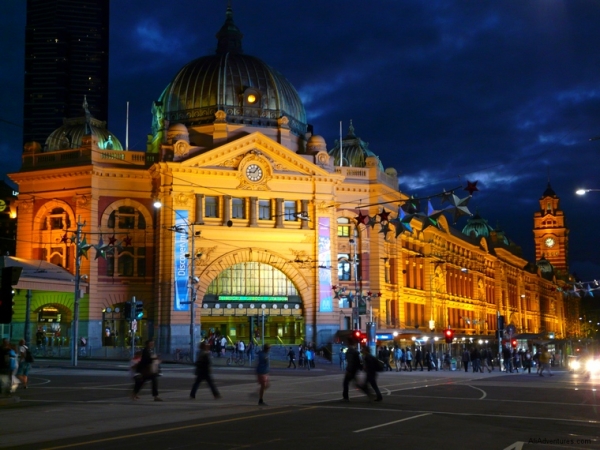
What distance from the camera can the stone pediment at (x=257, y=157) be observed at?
235 ft

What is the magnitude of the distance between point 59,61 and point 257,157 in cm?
12765

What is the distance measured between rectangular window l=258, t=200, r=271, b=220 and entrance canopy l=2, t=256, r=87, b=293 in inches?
615

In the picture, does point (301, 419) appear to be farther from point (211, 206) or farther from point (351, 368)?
point (211, 206)

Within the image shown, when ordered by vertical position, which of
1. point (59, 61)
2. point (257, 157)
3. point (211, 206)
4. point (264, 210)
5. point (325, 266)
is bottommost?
Result: point (325, 266)

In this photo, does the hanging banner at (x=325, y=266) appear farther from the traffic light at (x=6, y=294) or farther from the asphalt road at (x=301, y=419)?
the traffic light at (x=6, y=294)

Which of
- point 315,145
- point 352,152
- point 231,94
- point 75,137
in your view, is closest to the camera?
point 315,145

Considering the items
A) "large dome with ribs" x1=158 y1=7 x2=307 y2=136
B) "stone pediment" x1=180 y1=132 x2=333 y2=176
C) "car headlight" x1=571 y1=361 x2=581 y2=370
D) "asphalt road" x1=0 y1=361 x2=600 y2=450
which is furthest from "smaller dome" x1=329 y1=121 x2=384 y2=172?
"asphalt road" x1=0 y1=361 x2=600 y2=450

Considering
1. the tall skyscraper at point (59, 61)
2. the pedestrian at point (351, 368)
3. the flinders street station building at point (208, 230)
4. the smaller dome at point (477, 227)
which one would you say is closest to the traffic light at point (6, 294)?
the pedestrian at point (351, 368)

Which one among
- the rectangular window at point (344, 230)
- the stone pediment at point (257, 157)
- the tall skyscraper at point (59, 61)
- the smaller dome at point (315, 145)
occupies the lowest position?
the rectangular window at point (344, 230)

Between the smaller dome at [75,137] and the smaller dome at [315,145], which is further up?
the smaller dome at [75,137]

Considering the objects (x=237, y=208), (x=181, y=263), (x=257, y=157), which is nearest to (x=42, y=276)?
(x=181, y=263)

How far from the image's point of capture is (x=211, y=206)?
72375 millimetres

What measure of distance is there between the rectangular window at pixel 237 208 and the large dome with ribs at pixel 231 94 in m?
9.13

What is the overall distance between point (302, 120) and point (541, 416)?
65788 mm
